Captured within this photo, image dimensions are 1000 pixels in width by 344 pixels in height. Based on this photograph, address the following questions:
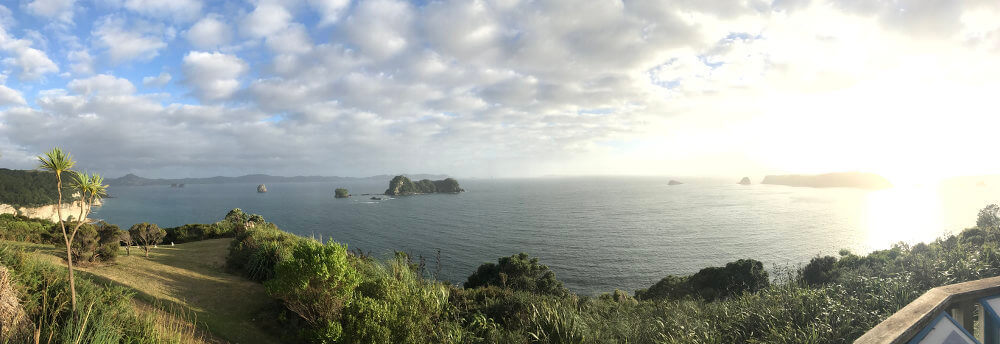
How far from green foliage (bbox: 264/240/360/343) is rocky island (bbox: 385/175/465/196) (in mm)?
152305

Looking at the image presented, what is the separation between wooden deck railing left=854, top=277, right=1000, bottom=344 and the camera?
1.90 m

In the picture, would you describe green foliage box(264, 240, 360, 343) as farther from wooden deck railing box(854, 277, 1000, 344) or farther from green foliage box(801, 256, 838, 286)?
green foliage box(801, 256, 838, 286)

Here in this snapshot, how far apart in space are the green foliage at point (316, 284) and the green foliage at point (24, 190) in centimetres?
10905

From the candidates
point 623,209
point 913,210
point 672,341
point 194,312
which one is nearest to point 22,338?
point 194,312

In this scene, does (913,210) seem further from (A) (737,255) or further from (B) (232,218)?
(B) (232,218)

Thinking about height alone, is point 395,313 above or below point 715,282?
above

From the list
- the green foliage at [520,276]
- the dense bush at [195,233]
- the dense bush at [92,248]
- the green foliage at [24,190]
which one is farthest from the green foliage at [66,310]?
the green foliage at [24,190]

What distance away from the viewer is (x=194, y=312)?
35.7ft

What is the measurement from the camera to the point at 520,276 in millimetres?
31719

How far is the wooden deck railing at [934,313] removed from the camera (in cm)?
190

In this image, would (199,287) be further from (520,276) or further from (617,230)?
(617,230)

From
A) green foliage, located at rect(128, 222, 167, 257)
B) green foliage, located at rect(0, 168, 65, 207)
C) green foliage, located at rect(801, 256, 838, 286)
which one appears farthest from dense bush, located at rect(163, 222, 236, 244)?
green foliage, located at rect(0, 168, 65, 207)

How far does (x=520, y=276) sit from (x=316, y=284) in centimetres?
2357

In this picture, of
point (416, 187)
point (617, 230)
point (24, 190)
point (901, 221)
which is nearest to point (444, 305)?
point (617, 230)
